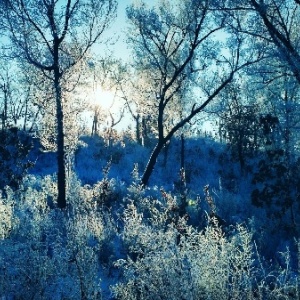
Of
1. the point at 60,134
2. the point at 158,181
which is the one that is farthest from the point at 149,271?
the point at 158,181

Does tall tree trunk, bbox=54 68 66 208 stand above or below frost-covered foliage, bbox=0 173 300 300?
above

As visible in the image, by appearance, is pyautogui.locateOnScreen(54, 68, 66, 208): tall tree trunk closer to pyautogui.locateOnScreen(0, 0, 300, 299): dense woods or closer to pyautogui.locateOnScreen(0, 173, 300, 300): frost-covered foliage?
pyautogui.locateOnScreen(0, 0, 300, 299): dense woods

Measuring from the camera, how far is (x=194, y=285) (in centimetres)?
463

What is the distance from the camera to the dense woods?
5.20m

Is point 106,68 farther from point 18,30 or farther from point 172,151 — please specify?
Result: point 18,30

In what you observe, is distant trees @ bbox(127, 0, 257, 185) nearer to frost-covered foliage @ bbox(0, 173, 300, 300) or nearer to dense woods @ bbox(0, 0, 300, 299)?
dense woods @ bbox(0, 0, 300, 299)

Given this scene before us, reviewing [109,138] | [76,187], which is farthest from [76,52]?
[109,138]

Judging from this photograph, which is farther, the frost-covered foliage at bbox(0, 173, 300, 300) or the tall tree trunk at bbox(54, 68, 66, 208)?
the tall tree trunk at bbox(54, 68, 66, 208)

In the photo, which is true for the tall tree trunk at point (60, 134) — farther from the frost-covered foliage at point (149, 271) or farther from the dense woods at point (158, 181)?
the frost-covered foliage at point (149, 271)

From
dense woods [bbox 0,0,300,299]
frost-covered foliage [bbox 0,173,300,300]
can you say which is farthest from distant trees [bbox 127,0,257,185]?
frost-covered foliage [bbox 0,173,300,300]

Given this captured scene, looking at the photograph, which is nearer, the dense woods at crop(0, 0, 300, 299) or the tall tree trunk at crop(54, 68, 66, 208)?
the dense woods at crop(0, 0, 300, 299)

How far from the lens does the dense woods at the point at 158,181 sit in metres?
5.20

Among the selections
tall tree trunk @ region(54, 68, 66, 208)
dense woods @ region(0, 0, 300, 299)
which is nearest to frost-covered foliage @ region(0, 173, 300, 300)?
dense woods @ region(0, 0, 300, 299)

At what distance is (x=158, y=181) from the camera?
755 inches
